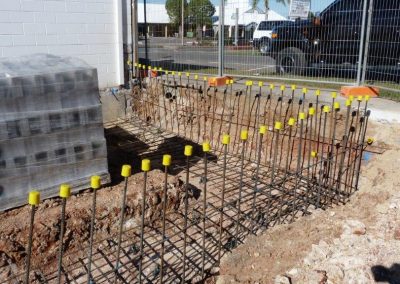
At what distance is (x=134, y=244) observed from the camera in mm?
4223

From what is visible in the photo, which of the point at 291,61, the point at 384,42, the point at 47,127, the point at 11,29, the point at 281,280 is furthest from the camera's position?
the point at 291,61

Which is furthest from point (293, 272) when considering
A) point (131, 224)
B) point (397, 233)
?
point (131, 224)

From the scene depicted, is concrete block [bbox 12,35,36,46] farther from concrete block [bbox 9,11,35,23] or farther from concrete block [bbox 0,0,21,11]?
concrete block [bbox 0,0,21,11]

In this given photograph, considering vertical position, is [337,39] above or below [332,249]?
above

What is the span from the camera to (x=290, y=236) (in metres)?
3.78

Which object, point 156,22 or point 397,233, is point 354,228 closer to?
point 397,233

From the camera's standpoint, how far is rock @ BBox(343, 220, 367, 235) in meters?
3.72

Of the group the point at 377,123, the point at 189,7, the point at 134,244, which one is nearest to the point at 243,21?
the point at 189,7

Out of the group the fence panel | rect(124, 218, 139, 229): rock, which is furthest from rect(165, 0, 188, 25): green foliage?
rect(124, 218, 139, 229): rock

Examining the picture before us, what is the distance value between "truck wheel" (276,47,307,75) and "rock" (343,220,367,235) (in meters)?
5.13

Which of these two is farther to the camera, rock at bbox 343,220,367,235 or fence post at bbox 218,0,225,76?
fence post at bbox 218,0,225,76

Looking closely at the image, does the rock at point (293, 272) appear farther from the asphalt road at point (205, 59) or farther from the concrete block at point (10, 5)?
the concrete block at point (10, 5)

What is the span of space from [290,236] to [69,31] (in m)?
6.77

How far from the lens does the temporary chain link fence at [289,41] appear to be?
23.7 ft
